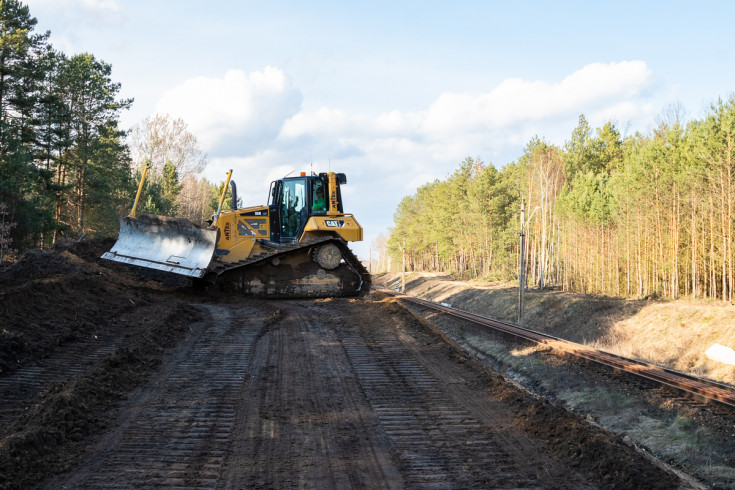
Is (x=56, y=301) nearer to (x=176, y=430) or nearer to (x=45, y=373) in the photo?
(x=45, y=373)

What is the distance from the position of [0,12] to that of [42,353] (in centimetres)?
2411

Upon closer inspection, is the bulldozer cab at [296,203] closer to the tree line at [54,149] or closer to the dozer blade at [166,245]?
the dozer blade at [166,245]

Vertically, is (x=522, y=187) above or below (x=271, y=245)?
above

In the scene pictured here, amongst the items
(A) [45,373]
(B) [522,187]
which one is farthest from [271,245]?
(B) [522,187]

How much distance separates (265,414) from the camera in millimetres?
6910

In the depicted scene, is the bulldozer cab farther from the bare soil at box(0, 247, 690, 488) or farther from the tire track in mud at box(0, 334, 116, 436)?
the tire track in mud at box(0, 334, 116, 436)

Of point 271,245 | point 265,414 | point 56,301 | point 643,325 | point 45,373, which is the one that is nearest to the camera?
point 265,414

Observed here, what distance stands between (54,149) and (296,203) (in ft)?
62.7

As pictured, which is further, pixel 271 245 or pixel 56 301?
pixel 271 245

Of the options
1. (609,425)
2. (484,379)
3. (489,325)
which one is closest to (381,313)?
(489,325)

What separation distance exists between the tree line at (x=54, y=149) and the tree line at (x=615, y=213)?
1906 centimetres

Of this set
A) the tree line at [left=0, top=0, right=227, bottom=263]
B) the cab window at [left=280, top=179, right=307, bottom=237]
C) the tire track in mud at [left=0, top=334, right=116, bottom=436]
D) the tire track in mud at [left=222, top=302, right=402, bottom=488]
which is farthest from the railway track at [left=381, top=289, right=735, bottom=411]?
the tree line at [left=0, top=0, right=227, bottom=263]

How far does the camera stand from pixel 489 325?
17062mm

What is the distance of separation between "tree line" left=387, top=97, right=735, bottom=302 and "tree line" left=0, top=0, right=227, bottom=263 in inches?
750
